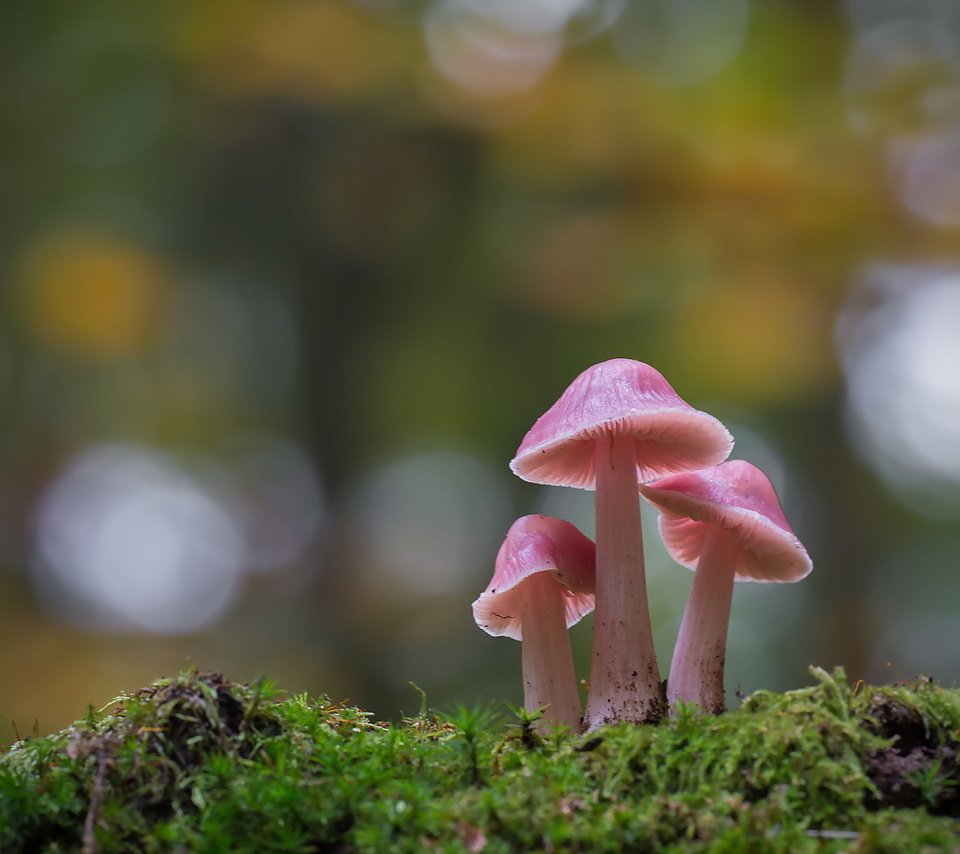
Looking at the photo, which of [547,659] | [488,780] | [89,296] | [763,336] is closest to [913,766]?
[488,780]

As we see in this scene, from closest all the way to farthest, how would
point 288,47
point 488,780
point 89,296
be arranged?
point 488,780 → point 288,47 → point 89,296

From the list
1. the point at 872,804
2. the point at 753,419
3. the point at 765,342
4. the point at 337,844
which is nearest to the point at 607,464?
the point at 872,804

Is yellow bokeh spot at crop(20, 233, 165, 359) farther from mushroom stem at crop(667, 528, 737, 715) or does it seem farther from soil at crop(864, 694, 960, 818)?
soil at crop(864, 694, 960, 818)

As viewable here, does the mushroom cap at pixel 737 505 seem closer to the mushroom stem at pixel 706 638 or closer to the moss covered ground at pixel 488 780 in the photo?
the mushroom stem at pixel 706 638

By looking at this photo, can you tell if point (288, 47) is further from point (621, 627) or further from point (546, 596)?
point (621, 627)

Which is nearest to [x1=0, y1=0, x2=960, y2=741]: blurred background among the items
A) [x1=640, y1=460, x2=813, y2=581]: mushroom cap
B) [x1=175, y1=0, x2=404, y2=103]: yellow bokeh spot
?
[x1=175, y1=0, x2=404, y2=103]: yellow bokeh spot

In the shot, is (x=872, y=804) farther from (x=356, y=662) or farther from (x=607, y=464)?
(x=356, y=662)

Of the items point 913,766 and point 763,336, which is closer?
point 913,766
